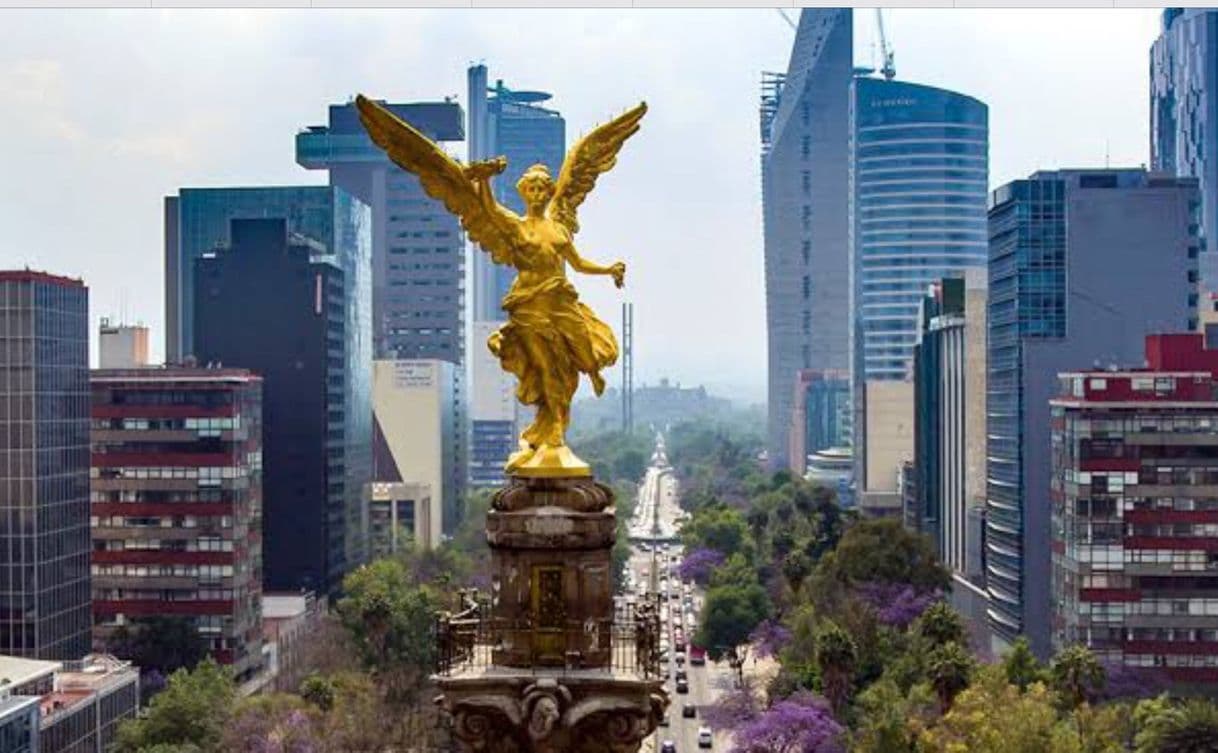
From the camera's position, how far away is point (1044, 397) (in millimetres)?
54781

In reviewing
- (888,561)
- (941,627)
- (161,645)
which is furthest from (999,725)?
(161,645)

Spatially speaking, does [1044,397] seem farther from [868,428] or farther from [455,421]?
[455,421]

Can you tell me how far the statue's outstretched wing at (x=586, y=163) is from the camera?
12930 mm

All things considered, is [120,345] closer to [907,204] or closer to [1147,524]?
[1147,524]

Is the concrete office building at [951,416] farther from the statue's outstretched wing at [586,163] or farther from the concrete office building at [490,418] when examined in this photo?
the concrete office building at [490,418]

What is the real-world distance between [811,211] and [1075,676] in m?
154

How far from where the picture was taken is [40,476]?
154 ft

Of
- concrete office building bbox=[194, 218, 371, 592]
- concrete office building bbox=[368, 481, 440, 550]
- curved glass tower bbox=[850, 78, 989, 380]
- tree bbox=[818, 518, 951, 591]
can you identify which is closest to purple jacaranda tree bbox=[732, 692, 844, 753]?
tree bbox=[818, 518, 951, 591]

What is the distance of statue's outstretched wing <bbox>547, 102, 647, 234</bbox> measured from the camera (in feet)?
42.4

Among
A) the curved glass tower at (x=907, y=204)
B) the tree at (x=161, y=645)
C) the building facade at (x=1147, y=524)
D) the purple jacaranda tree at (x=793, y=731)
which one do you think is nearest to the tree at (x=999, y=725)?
the purple jacaranda tree at (x=793, y=731)

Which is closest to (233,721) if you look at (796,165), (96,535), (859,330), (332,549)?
(96,535)

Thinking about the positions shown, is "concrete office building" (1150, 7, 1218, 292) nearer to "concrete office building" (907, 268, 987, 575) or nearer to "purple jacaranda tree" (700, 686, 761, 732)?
"concrete office building" (907, 268, 987, 575)

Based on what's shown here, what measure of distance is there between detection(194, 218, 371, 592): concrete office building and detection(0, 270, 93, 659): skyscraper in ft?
68.9

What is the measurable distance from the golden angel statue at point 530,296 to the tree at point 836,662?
3226 cm
